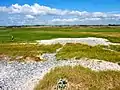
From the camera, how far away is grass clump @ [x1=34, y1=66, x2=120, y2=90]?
28531 mm

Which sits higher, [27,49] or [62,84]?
[62,84]

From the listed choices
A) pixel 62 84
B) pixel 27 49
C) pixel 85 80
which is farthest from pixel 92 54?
pixel 62 84

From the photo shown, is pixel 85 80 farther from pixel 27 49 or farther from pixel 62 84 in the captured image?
pixel 27 49

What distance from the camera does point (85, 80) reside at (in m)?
29.4

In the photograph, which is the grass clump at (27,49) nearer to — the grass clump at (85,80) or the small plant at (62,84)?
the grass clump at (85,80)

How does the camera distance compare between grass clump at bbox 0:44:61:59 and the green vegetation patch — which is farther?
the green vegetation patch

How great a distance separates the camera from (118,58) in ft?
167

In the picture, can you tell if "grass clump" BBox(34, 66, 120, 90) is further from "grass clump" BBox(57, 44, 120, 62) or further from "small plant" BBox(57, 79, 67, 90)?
"grass clump" BBox(57, 44, 120, 62)

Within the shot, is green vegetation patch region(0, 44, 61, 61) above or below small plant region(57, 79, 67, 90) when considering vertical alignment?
below

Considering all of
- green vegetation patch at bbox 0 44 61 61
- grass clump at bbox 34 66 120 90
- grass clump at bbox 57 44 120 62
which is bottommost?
green vegetation patch at bbox 0 44 61 61

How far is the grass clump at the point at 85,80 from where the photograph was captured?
2853 cm

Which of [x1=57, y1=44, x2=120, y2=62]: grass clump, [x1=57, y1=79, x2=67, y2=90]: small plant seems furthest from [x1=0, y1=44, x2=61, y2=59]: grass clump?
[x1=57, y1=79, x2=67, y2=90]: small plant

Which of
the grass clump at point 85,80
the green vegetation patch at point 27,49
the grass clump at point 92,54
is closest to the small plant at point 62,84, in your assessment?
the grass clump at point 85,80

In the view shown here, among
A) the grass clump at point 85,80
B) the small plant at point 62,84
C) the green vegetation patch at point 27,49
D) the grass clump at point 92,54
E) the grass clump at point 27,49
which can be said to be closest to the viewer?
the small plant at point 62,84
